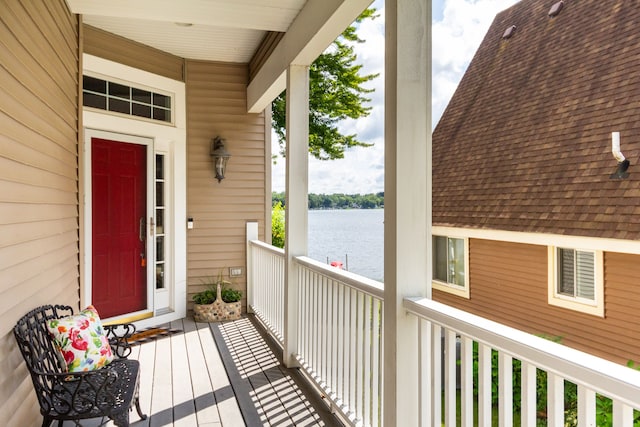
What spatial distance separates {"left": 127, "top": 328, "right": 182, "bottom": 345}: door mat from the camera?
452cm

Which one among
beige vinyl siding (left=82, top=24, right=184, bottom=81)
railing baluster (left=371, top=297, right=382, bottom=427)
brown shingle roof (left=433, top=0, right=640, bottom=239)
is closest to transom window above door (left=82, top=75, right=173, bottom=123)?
beige vinyl siding (left=82, top=24, right=184, bottom=81)

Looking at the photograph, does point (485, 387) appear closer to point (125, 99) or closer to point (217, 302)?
point (217, 302)

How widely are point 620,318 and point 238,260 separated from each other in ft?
15.4

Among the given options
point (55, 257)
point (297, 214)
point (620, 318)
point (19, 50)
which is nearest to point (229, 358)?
point (297, 214)

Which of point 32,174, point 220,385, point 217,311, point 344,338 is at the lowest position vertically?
point 220,385

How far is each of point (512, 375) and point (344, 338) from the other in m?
1.30

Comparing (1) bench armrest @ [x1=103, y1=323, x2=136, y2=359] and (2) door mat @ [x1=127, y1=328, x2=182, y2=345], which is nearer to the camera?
(1) bench armrest @ [x1=103, y1=323, x2=136, y2=359]

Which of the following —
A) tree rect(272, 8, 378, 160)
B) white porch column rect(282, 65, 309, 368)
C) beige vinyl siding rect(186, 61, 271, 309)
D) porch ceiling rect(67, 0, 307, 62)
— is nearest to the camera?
porch ceiling rect(67, 0, 307, 62)

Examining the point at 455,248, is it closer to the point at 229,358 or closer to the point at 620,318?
the point at 620,318

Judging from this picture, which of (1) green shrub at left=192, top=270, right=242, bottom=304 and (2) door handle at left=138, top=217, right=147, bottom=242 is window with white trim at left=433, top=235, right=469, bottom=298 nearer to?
(1) green shrub at left=192, top=270, right=242, bottom=304

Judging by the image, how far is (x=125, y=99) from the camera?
4.83 metres

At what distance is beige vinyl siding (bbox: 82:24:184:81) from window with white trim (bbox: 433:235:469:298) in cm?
384

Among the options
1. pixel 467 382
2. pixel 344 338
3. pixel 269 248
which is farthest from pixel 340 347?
pixel 269 248

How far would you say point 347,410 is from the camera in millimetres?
2682
